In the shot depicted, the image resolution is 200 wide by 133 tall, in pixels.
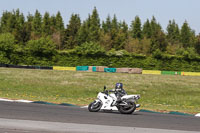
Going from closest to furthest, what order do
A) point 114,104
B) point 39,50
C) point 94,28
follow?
point 114,104 → point 39,50 → point 94,28

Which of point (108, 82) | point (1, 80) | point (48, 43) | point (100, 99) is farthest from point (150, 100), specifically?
point (48, 43)

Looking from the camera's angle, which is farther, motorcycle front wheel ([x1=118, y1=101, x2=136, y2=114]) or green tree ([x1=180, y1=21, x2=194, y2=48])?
green tree ([x1=180, y1=21, x2=194, y2=48])

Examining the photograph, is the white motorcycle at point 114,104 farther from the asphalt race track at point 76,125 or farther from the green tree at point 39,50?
the green tree at point 39,50

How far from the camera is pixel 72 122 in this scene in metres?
10.8

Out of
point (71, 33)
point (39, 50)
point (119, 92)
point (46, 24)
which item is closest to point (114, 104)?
point (119, 92)

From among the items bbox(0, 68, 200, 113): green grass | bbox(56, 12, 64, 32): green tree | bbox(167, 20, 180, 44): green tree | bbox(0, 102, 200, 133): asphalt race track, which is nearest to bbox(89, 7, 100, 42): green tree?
bbox(56, 12, 64, 32): green tree

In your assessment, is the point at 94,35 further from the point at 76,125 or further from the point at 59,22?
the point at 76,125

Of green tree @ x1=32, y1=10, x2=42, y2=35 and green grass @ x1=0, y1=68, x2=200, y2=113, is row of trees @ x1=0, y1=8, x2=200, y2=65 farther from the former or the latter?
green grass @ x1=0, y1=68, x2=200, y2=113

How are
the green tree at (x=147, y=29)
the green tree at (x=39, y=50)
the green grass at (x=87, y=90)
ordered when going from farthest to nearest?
1. the green tree at (x=147, y=29)
2. the green tree at (x=39, y=50)
3. the green grass at (x=87, y=90)

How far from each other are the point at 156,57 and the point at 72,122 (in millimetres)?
57760

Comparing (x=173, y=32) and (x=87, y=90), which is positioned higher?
(x=173, y=32)

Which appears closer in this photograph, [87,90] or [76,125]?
[76,125]

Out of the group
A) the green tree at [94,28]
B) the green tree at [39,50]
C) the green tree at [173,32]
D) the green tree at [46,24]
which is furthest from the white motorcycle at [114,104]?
the green tree at [173,32]

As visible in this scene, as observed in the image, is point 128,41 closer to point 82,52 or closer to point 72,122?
point 82,52
